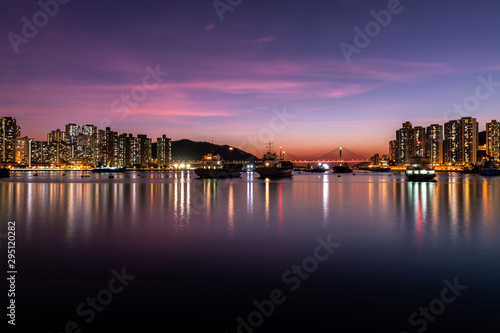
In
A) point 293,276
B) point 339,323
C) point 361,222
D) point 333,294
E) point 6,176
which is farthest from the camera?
point 6,176

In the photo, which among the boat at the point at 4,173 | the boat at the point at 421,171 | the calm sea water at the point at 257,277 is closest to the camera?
the calm sea water at the point at 257,277

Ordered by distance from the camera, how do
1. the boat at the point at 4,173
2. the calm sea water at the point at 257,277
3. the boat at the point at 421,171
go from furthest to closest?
the boat at the point at 4,173 → the boat at the point at 421,171 → the calm sea water at the point at 257,277

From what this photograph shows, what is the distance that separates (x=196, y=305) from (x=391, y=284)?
5631mm

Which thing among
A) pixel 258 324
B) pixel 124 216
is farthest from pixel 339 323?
pixel 124 216

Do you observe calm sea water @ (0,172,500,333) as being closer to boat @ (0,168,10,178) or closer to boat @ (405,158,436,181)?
boat @ (405,158,436,181)

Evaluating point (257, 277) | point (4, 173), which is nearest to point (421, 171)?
point (257, 277)

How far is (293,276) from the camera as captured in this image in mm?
11867

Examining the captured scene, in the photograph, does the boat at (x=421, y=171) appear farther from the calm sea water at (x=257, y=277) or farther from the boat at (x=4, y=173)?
the boat at (x=4, y=173)

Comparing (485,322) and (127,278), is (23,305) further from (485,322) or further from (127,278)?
(485,322)

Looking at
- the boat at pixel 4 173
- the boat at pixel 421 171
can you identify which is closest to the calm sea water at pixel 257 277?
the boat at pixel 421 171

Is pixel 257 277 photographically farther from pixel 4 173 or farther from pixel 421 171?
pixel 4 173

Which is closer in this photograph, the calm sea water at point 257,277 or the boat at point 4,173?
the calm sea water at point 257,277

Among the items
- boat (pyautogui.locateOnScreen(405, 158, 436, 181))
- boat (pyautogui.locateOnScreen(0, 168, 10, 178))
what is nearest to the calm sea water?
boat (pyautogui.locateOnScreen(405, 158, 436, 181))

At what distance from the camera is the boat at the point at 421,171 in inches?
3317
